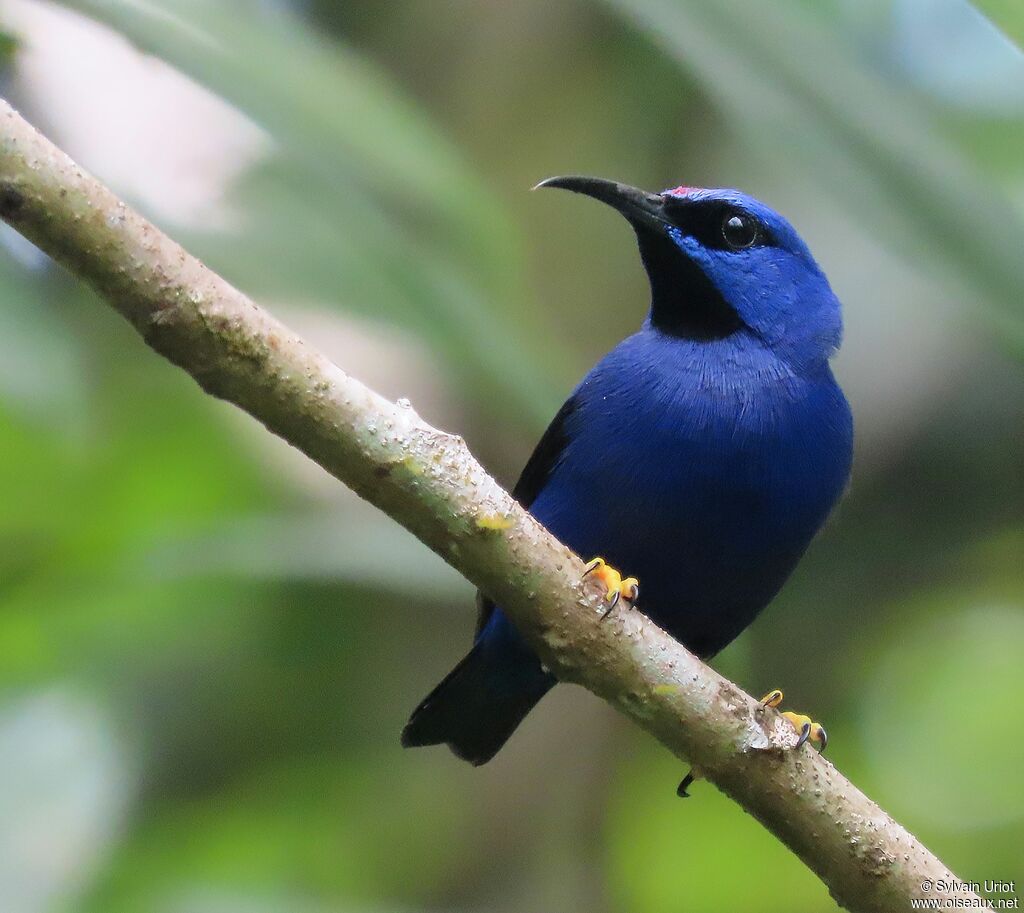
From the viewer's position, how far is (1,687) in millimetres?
3998

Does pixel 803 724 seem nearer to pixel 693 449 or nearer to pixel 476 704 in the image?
pixel 693 449

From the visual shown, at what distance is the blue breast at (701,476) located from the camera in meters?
3.28

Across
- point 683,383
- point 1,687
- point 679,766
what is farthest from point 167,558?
point 679,766

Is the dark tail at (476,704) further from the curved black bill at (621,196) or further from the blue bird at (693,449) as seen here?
the curved black bill at (621,196)

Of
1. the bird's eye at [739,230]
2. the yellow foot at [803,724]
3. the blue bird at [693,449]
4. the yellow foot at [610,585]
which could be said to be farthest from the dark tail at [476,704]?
the bird's eye at [739,230]

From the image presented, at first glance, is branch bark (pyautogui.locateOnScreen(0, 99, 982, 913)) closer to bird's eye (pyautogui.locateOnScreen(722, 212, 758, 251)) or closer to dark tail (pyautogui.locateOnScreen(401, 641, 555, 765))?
dark tail (pyautogui.locateOnScreen(401, 641, 555, 765))

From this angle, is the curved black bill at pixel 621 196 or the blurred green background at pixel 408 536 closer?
the blurred green background at pixel 408 536

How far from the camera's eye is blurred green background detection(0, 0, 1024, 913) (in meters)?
2.68

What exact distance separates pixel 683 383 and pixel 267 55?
1.39 metres

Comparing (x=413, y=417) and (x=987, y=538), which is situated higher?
(x=987, y=538)

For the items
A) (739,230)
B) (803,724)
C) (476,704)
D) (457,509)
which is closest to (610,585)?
(457,509)

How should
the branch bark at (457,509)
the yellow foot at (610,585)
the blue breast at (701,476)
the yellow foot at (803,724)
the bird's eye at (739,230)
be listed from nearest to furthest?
the branch bark at (457,509)
the yellow foot at (610,585)
the yellow foot at (803,724)
the blue breast at (701,476)
the bird's eye at (739,230)

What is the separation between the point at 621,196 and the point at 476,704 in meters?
1.43

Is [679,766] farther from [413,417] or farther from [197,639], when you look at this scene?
[413,417]
